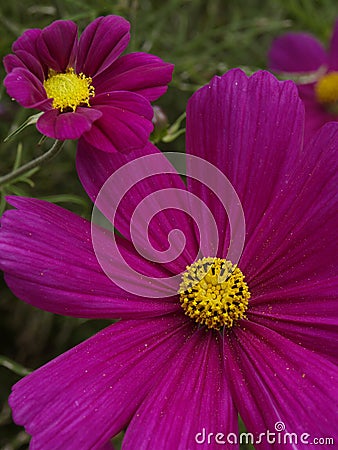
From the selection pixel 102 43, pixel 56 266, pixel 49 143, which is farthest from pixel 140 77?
pixel 49 143

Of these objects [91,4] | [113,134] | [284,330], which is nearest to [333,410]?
[284,330]

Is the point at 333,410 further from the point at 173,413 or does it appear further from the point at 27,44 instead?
the point at 27,44

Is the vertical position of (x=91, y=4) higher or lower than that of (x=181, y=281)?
higher

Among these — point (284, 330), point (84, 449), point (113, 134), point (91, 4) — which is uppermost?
point (91, 4)

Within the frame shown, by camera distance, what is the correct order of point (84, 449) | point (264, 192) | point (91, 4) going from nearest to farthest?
point (84, 449), point (264, 192), point (91, 4)

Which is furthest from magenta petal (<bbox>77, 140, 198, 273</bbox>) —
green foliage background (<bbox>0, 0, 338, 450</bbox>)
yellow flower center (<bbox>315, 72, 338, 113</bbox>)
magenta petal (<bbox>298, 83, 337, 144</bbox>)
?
yellow flower center (<bbox>315, 72, 338, 113</bbox>)

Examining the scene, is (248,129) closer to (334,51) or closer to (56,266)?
(56,266)

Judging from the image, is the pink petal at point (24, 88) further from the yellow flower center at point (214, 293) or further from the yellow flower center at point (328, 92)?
the yellow flower center at point (328, 92)

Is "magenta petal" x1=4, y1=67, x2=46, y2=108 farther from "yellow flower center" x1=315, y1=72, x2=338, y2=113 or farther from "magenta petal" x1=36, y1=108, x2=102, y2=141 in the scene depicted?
"yellow flower center" x1=315, y1=72, x2=338, y2=113
